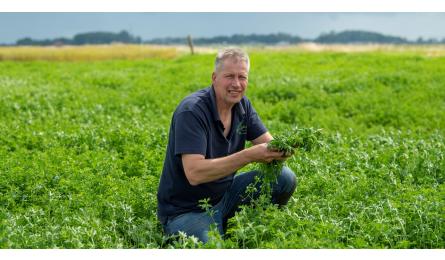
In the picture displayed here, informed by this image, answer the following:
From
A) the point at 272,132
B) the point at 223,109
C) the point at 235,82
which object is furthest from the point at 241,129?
the point at 272,132

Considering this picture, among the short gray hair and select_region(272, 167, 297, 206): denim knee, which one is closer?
the short gray hair

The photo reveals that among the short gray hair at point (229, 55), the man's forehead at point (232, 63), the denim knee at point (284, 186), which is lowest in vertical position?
the denim knee at point (284, 186)

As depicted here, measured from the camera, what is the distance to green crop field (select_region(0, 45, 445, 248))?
210 inches

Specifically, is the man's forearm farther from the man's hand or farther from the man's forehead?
the man's forehead

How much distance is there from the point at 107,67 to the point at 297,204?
16574mm

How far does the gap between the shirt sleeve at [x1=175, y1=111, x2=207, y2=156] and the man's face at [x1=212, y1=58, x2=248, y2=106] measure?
1.16ft

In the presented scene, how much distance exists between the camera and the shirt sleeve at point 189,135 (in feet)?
17.2

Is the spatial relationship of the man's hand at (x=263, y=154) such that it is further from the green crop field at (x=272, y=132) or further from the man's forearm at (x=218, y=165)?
the green crop field at (x=272, y=132)

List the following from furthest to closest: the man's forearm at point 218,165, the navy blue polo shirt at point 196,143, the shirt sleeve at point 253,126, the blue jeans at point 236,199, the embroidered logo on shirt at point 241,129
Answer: the shirt sleeve at point 253,126, the embroidered logo on shirt at point 241,129, the blue jeans at point 236,199, the navy blue polo shirt at point 196,143, the man's forearm at point 218,165

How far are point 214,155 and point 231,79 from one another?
713mm

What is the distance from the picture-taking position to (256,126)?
6000 millimetres

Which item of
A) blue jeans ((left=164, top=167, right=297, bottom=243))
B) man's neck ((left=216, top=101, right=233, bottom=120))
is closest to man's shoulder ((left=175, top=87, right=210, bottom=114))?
man's neck ((left=216, top=101, right=233, bottom=120))

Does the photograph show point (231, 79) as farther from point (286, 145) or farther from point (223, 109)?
point (286, 145)

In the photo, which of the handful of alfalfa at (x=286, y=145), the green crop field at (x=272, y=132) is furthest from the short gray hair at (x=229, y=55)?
the green crop field at (x=272, y=132)
